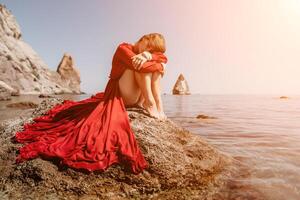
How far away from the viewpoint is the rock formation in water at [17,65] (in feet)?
213

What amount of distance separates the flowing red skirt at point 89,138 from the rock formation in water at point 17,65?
58.8 metres

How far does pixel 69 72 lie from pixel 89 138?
127667 mm

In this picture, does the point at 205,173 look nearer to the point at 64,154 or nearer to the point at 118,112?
the point at 118,112

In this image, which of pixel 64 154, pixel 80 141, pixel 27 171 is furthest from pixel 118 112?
pixel 27 171

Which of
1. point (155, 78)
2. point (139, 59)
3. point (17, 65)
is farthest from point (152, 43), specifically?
point (17, 65)

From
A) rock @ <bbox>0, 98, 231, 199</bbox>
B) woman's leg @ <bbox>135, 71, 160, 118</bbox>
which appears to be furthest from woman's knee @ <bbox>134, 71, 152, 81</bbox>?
rock @ <bbox>0, 98, 231, 199</bbox>

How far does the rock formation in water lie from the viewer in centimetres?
6500

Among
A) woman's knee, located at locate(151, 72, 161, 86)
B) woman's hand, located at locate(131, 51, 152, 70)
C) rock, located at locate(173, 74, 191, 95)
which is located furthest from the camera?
rock, located at locate(173, 74, 191, 95)

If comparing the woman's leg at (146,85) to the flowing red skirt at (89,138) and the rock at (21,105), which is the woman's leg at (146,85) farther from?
the rock at (21,105)

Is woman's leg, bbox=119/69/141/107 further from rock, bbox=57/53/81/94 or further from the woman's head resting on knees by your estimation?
rock, bbox=57/53/81/94

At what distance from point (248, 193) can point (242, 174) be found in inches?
37.2

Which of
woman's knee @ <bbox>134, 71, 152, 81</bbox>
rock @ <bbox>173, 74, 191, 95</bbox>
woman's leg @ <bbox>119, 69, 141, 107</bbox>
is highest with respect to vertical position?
rock @ <bbox>173, 74, 191, 95</bbox>

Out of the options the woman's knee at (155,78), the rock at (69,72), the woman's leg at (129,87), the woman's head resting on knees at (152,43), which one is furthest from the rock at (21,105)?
the rock at (69,72)

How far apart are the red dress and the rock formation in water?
58.7m
